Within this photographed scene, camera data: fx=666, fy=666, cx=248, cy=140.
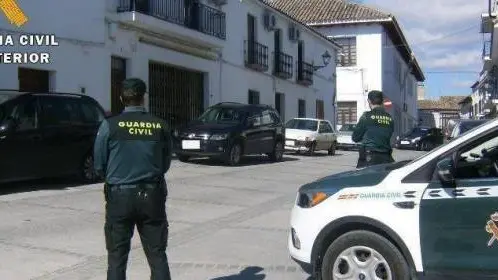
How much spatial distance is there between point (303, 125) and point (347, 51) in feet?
63.2

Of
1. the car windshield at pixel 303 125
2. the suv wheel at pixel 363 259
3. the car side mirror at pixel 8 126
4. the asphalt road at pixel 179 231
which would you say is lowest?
the asphalt road at pixel 179 231

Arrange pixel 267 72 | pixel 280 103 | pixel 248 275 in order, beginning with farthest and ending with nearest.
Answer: pixel 280 103, pixel 267 72, pixel 248 275

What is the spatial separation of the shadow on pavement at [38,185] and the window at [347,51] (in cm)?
3222

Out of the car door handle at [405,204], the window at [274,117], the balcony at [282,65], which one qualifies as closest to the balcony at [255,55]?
the balcony at [282,65]

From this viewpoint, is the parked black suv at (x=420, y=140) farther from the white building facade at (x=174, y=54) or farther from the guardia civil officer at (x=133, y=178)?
the guardia civil officer at (x=133, y=178)

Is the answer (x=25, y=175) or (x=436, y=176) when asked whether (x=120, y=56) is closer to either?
(x=25, y=175)

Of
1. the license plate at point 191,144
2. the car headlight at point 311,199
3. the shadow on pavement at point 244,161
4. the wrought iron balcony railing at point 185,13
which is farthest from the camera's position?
the wrought iron balcony railing at point 185,13

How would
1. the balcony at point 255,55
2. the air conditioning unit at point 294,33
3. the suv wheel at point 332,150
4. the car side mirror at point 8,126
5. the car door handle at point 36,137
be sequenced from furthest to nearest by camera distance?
the air conditioning unit at point 294,33, the balcony at point 255,55, the suv wheel at point 332,150, the car door handle at point 36,137, the car side mirror at point 8,126

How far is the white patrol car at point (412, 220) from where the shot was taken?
4.69m

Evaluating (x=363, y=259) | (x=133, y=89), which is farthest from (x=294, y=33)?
(x=133, y=89)

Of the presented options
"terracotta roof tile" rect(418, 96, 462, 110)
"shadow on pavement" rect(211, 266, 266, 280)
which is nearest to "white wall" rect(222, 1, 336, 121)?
"shadow on pavement" rect(211, 266, 266, 280)

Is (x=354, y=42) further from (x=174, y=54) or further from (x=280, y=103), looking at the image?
(x=174, y=54)

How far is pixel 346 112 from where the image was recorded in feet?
143

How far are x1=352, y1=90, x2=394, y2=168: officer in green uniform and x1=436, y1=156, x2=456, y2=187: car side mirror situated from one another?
342 cm
